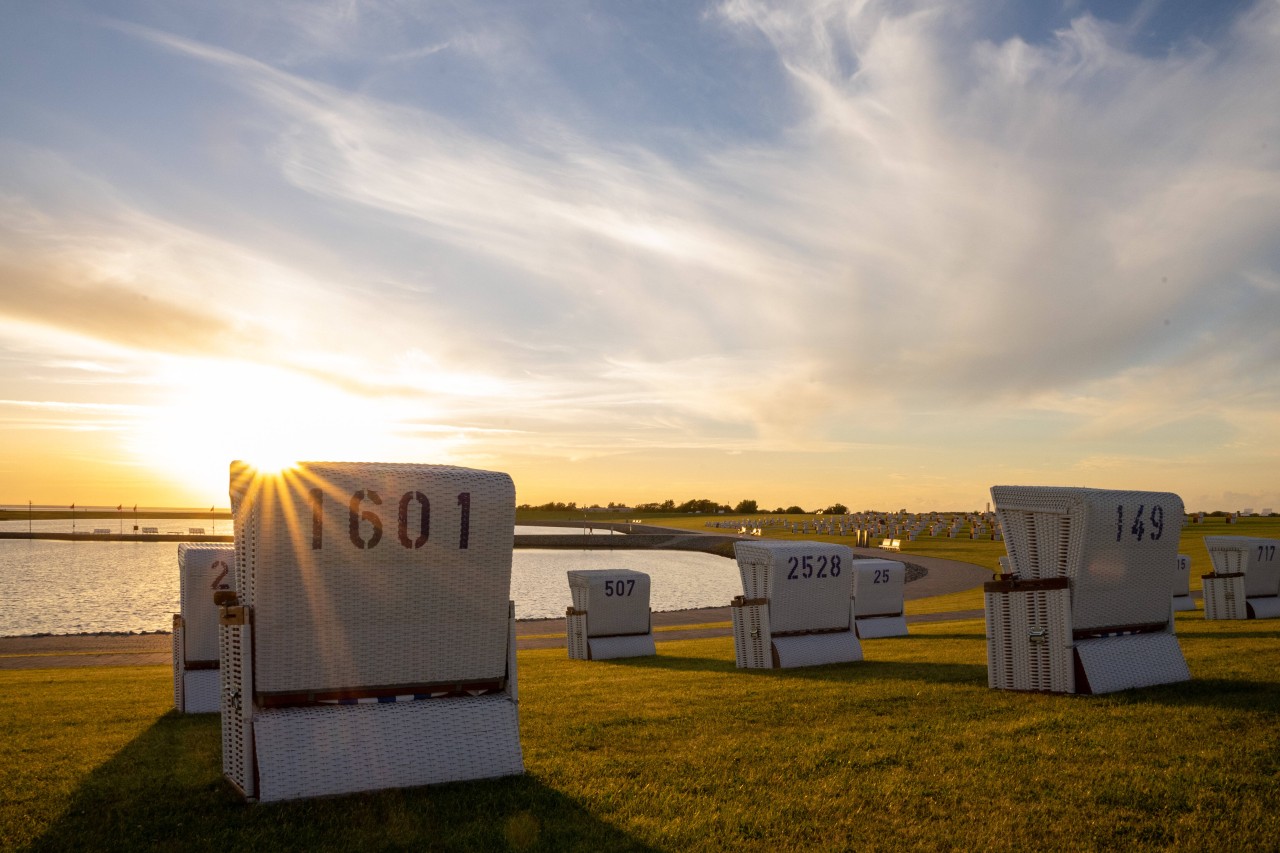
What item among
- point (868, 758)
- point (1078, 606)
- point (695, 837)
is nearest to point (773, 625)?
point (1078, 606)

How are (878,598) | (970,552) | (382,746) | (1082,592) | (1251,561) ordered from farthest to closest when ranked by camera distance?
(970,552) < (878,598) < (1251,561) < (1082,592) < (382,746)

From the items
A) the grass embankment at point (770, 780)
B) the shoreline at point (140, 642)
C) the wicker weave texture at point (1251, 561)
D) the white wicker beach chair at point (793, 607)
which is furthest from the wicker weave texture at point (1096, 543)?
the shoreline at point (140, 642)

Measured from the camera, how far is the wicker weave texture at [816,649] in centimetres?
1452

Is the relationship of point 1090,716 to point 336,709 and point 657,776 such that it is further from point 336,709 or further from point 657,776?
point 336,709

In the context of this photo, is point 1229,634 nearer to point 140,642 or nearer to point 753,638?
point 753,638

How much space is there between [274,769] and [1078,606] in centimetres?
823

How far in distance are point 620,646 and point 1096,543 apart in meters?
12.9

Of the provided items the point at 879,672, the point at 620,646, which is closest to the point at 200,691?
the point at 879,672

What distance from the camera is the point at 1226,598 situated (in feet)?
66.5

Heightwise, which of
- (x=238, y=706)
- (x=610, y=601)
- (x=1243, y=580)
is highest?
(x=238, y=706)

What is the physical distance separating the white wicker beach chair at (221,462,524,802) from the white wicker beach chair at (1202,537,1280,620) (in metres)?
19.5

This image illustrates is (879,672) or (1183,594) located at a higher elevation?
(879,672)

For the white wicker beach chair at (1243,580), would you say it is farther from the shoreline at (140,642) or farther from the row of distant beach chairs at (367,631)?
the row of distant beach chairs at (367,631)

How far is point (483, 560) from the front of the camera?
7.05m
